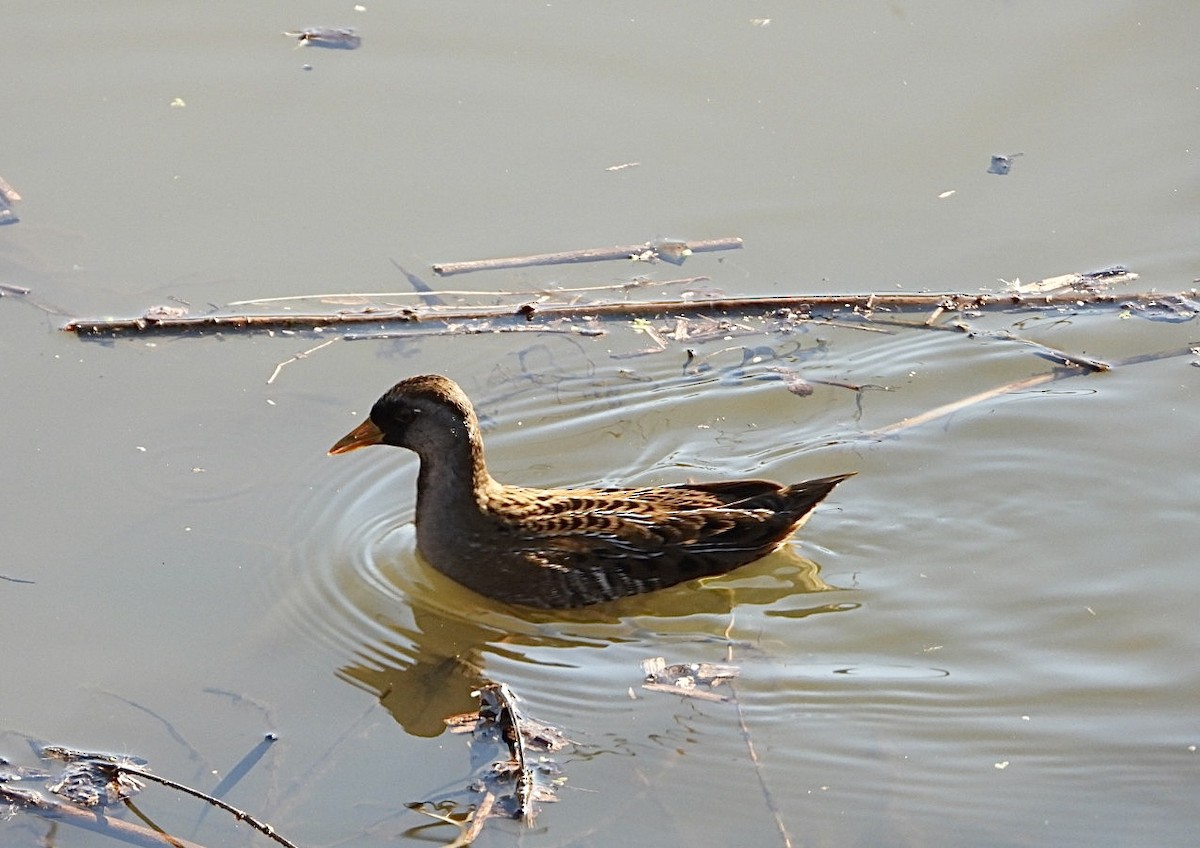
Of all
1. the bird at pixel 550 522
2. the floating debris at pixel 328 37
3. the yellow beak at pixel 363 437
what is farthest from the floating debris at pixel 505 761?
the floating debris at pixel 328 37

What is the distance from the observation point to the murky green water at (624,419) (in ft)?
22.5

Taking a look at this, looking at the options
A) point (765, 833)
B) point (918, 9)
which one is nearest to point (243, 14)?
point (918, 9)

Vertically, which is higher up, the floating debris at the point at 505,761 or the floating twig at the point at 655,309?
the floating twig at the point at 655,309

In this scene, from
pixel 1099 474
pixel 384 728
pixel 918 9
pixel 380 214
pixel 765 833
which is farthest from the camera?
pixel 918 9

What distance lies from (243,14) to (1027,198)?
219 inches

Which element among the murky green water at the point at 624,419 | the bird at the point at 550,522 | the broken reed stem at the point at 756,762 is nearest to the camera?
the broken reed stem at the point at 756,762

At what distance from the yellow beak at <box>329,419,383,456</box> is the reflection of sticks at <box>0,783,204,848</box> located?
2.39 metres

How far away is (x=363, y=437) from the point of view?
26.6ft

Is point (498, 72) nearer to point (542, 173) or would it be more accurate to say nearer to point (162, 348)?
point (542, 173)

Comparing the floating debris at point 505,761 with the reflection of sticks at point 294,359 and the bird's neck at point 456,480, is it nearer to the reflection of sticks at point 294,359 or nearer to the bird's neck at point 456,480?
the bird's neck at point 456,480

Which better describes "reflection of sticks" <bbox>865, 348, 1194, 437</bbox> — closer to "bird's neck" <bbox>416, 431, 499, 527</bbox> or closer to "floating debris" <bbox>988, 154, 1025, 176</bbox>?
"floating debris" <bbox>988, 154, 1025, 176</bbox>

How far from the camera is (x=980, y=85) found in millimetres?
11672

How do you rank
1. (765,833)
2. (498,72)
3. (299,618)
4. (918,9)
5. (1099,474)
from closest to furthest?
1. (765,833)
2. (299,618)
3. (1099,474)
4. (498,72)
5. (918,9)

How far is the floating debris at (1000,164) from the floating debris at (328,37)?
4.36 meters
